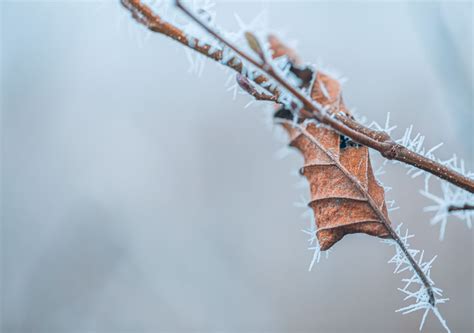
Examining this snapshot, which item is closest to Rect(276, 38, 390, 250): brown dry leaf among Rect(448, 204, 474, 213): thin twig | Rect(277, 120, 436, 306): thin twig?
Rect(277, 120, 436, 306): thin twig

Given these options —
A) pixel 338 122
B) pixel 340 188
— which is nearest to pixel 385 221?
pixel 340 188

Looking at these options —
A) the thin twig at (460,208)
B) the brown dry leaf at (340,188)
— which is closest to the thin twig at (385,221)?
the brown dry leaf at (340,188)

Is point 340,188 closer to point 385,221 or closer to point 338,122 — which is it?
point 385,221

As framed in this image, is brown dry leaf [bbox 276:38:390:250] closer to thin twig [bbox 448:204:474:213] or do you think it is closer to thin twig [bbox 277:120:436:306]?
thin twig [bbox 277:120:436:306]

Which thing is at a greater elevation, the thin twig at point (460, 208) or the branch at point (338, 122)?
the branch at point (338, 122)

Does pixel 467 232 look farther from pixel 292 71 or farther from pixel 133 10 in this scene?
pixel 133 10

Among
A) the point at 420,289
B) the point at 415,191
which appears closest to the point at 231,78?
the point at 420,289

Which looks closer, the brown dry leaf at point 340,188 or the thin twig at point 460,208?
the thin twig at point 460,208

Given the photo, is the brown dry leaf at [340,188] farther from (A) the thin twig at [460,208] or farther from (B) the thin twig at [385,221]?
(A) the thin twig at [460,208]

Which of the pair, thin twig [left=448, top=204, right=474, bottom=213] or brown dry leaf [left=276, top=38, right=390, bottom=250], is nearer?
thin twig [left=448, top=204, right=474, bottom=213]
